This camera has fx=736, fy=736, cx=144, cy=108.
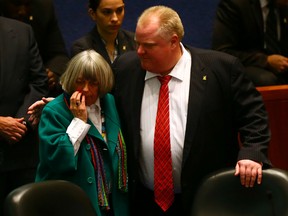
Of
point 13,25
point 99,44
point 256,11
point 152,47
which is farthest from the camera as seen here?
point 256,11

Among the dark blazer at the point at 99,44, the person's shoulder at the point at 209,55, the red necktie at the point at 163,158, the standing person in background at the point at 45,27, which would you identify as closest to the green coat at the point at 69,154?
the red necktie at the point at 163,158

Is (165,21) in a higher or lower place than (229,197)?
higher

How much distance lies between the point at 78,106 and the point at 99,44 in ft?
2.42

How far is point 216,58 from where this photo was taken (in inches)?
96.4

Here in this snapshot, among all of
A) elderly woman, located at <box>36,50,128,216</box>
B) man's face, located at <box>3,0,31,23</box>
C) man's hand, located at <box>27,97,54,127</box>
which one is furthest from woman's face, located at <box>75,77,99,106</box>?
man's face, located at <box>3,0,31,23</box>

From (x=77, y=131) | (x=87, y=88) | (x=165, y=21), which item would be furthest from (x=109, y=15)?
(x=77, y=131)

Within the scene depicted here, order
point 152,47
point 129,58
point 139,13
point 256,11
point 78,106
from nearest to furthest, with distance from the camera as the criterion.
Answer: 1. point 78,106
2. point 152,47
3. point 129,58
4. point 256,11
5. point 139,13

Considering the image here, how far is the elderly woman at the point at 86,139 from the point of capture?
2240 mm

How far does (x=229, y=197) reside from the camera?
7.52 ft

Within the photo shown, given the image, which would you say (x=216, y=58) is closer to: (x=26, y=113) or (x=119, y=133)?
(x=119, y=133)

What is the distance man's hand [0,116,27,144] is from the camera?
267 centimetres

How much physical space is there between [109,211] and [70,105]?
14.8 inches

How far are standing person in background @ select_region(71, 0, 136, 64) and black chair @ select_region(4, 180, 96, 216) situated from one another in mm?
882

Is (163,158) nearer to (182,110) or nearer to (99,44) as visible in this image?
(182,110)
